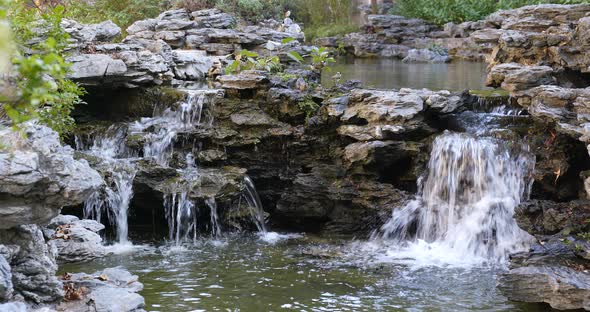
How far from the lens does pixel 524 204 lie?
9.47 meters

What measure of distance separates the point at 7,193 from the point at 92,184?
734 mm

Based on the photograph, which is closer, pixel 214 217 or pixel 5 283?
pixel 5 283

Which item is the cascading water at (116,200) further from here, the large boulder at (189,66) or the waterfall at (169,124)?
the large boulder at (189,66)

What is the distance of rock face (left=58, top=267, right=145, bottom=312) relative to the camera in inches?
248

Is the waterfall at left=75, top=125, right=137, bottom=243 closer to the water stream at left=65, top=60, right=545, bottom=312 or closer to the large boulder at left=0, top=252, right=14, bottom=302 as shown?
the water stream at left=65, top=60, right=545, bottom=312

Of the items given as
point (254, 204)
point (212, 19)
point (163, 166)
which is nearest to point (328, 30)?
point (212, 19)

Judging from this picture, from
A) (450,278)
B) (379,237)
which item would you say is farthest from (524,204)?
(379,237)

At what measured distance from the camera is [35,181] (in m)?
5.66

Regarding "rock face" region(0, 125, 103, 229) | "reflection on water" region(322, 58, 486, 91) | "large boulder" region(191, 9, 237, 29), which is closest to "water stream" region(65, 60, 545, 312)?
"rock face" region(0, 125, 103, 229)

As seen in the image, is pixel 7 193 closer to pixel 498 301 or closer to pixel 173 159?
pixel 498 301

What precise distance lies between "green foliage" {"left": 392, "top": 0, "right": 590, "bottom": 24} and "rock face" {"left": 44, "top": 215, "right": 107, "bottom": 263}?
888 inches

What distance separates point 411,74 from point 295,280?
38.5 feet

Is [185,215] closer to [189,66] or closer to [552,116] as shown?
[552,116]

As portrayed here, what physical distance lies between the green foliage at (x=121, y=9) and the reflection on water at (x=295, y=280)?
15.9 m
